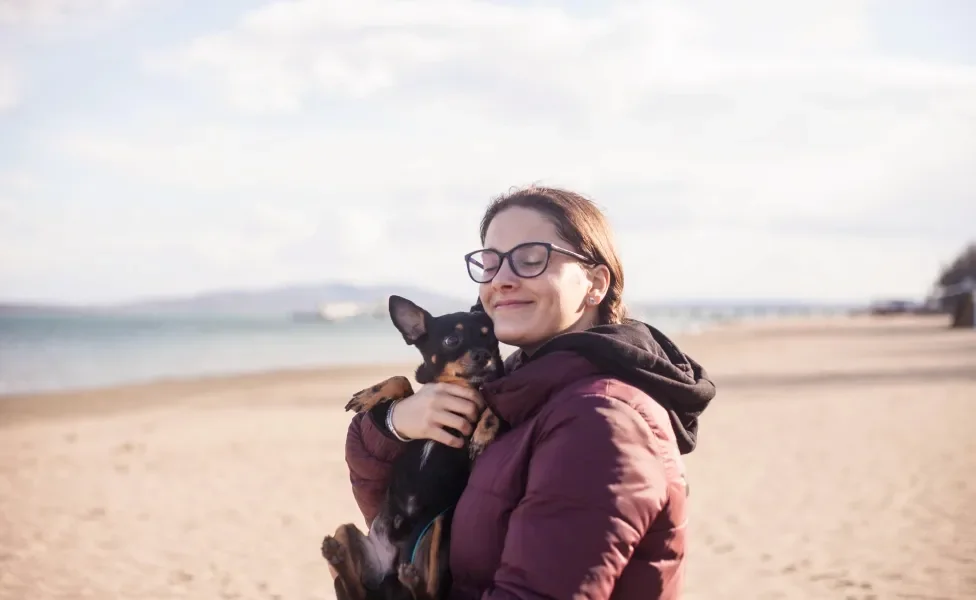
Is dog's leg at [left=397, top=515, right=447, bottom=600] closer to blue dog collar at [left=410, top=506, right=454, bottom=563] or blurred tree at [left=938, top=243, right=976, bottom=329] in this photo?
blue dog collar at [left=410, top=506, right=454, bottom=563]

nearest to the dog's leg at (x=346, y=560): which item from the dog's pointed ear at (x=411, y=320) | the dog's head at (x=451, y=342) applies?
the dog's head at (x=451, y=342)

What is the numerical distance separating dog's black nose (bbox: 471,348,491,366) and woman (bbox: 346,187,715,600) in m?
0.54

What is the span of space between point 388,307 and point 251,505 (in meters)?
5.83

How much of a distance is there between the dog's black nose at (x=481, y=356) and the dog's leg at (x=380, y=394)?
0.36 meters

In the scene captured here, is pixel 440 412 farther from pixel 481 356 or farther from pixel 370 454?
pixel 481 356

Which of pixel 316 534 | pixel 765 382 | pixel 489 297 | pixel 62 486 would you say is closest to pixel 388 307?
pixel 489 297

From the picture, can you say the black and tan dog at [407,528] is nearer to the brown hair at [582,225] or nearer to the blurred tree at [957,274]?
the brown hair at [582,225]

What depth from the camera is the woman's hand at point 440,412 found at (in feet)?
8.27

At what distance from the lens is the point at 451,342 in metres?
3.25

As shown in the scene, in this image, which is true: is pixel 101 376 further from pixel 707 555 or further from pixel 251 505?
pixel 707 555

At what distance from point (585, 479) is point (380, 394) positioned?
1.14 m

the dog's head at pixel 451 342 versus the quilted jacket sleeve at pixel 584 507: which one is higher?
the dog's head at pixel 451 342

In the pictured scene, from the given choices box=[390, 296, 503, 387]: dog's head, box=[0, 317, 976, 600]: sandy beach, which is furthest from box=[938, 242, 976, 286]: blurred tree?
box=[390, 296, 503, 387]: dog's head

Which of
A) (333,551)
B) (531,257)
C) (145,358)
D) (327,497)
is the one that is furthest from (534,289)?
(145,358)
